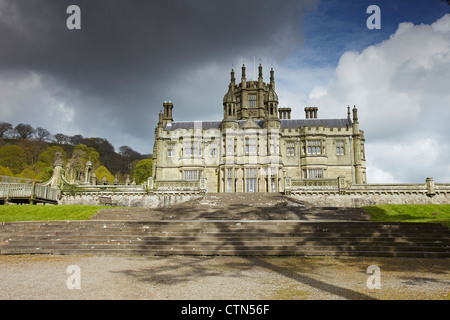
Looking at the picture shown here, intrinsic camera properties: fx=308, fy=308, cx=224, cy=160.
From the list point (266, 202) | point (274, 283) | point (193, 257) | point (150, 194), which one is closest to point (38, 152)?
point (150, 194)

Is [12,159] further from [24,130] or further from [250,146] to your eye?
[250,146]

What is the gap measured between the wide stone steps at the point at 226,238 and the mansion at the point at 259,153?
27.6 metres

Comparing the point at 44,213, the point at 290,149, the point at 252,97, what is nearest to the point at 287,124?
the point at 290,149

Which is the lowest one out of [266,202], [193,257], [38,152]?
[193,257]

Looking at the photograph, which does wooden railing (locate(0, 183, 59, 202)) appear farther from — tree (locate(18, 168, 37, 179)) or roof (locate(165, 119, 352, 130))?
tree (locate(18, 168, 37, 179))

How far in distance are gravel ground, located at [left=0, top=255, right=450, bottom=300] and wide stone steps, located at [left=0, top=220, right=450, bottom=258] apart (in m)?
0.77

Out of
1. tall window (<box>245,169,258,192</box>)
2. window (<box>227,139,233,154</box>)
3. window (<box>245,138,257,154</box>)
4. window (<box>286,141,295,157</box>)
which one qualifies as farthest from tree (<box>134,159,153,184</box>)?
window (<box>286,141,295,157</box>)

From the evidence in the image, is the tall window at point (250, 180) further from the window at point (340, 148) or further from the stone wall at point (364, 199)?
the window at point (340, 148)

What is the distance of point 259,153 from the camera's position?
43.0 metres

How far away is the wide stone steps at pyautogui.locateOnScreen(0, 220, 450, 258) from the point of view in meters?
12.1
